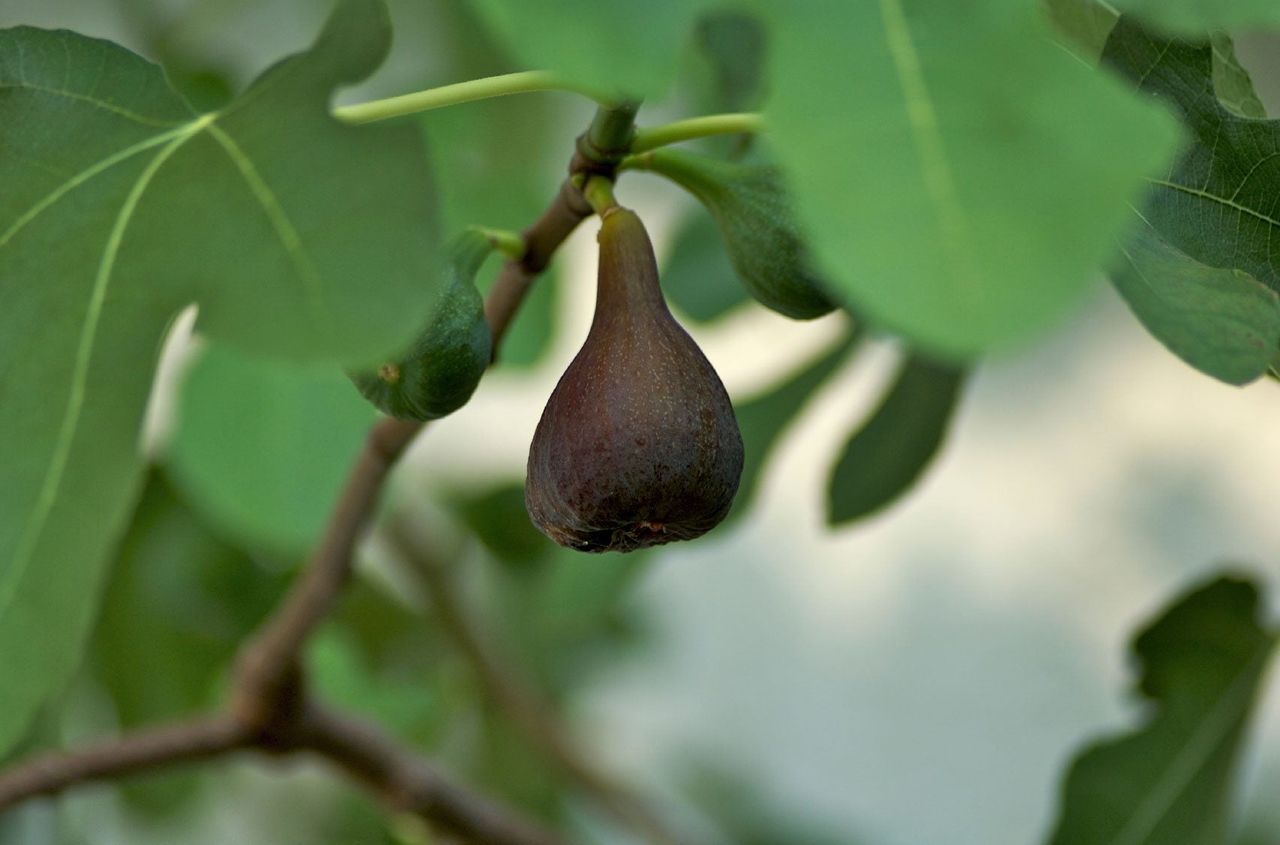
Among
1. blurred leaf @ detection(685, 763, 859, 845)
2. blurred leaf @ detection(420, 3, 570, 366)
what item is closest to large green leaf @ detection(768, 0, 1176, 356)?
blurred leaf @ detection(420, 3, 570, 366)

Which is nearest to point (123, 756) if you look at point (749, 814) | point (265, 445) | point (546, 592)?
point (265, 445)

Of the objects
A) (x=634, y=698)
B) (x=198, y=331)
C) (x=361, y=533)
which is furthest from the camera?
(x=634, y=698)

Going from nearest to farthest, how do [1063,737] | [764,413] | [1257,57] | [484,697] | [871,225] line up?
[871,225], [764,413], [484,697], [1257,57], [1063,737]

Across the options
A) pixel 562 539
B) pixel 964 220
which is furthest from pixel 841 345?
pixel 964 220

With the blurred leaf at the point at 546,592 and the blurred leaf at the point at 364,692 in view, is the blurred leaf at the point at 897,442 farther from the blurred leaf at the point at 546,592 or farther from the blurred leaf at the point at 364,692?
the blurred leaf at the point at 364,692

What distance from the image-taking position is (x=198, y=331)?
1.20ft

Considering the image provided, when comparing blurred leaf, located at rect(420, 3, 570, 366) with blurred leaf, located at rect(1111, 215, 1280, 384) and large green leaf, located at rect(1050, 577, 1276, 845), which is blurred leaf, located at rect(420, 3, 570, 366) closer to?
blurred leaf, located at rect(1111, 215, 1280, 384)

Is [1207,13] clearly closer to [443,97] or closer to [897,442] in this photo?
[443,97]

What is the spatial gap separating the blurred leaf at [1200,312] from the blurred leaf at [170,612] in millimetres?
918

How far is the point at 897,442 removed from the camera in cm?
72

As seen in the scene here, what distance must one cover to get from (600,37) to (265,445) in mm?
645

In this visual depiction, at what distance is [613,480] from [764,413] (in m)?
0.44

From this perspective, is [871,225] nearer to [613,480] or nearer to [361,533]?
[613,480]

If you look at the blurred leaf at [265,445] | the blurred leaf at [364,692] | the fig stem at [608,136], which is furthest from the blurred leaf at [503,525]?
the fig stem at [608,136]
